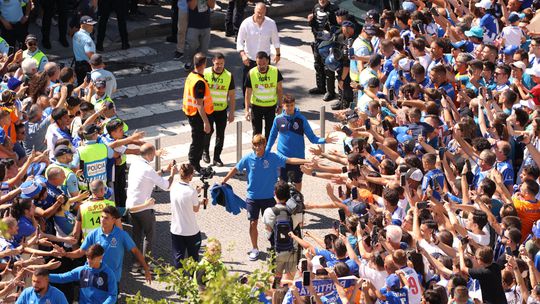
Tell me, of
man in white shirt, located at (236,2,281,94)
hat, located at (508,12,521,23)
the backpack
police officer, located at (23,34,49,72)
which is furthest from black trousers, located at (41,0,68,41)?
the backpack

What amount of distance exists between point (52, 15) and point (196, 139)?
694 cm

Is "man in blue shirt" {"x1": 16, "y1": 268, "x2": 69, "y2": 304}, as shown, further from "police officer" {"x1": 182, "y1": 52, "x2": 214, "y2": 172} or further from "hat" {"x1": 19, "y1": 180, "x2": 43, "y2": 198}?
"police officer" {"x1": 182, "y1": 52, "x2": 214, "y2": 172}

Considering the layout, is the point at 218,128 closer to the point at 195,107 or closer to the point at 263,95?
the point at 195,107

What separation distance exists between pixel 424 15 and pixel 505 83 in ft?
9.84

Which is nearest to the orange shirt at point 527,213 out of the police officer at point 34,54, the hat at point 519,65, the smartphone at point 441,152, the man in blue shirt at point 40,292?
the smartphone at point 441,152

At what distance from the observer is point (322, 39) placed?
1995cm

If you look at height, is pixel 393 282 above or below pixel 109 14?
above

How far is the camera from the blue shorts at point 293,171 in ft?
49.9

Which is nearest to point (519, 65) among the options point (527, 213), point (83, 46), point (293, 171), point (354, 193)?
point (293, 171)

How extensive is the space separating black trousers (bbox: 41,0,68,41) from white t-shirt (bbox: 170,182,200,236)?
984 cm

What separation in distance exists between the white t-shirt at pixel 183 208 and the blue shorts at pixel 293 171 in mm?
1878

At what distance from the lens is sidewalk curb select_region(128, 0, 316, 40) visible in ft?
77.8

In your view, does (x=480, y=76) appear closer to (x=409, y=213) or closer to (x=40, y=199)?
(x=409, y=213)

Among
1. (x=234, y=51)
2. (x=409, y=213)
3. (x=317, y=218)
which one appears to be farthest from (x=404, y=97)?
(x=234, y=51)
